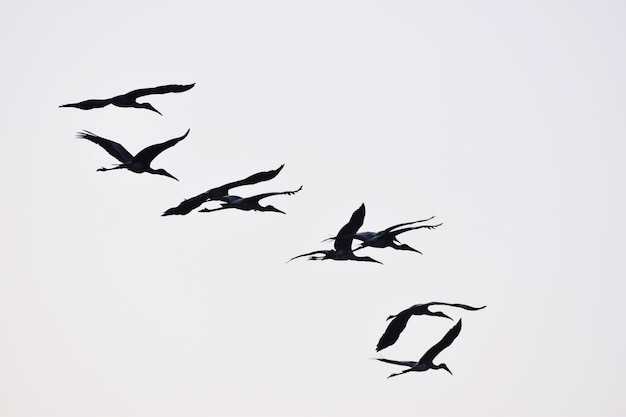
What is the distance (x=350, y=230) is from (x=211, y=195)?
6701 mm

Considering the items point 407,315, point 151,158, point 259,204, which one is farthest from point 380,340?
point 151,158

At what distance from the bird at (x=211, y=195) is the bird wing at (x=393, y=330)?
26.7 feet

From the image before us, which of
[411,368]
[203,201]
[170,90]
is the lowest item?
[411,368]

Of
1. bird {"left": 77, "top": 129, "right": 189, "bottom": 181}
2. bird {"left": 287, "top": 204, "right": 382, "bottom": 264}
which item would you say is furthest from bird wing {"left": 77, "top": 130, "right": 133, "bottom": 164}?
bird {"left": 287, "top": 204, "right": 382, "bottom": 264}

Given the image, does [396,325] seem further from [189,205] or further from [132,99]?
[132,99]

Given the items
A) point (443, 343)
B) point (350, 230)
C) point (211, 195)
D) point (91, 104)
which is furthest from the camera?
point (443, 343)

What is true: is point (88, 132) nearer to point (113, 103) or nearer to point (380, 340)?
point (113, 103)

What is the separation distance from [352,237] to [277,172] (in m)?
7.66

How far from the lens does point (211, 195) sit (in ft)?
158

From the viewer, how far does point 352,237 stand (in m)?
52.2

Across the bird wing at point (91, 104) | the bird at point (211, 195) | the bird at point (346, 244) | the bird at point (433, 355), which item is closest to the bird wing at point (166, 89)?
the bird wing at point (91, 104)

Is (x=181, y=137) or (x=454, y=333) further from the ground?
(x=181, y=137)

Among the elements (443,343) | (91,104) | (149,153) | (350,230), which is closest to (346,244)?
(350,230)

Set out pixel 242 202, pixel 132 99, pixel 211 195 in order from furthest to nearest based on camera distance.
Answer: pixel 242 202 < pixel 211 195 < pixel 132 99
